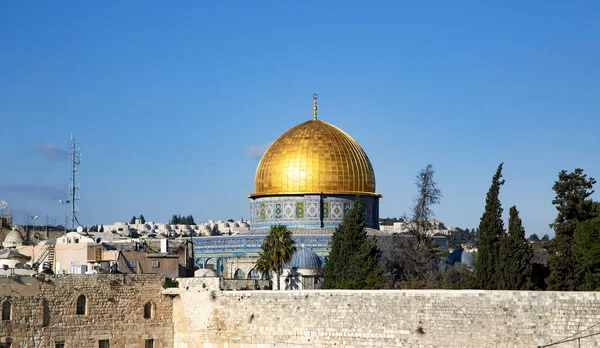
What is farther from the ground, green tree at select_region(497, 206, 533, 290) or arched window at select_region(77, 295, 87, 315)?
green tree at select_region(497, 206, 533, 290)

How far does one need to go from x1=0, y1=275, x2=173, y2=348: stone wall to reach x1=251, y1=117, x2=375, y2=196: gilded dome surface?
1496 cm

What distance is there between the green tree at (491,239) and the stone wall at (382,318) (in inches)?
127

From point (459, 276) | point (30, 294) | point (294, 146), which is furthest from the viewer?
point (294, 146)

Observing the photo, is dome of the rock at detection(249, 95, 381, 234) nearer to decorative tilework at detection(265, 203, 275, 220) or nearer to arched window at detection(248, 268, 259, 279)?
decorative tilework at detection(265, 203, 275, 220)

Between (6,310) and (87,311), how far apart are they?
6.59 ft

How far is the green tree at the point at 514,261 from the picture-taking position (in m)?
25.3

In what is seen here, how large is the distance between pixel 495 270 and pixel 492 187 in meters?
2.10

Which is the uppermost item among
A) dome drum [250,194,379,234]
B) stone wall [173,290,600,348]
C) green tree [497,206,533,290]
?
dome drum [250,194,379,234]

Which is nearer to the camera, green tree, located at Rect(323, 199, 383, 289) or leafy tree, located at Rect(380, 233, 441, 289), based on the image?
green tree, located at Rect(323, 199, 383, 289)

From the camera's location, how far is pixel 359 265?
2916cm

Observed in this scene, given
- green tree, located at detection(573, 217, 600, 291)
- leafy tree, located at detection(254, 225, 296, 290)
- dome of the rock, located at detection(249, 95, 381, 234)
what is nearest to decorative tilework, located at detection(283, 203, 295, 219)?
dome of the rock, located at detection(249, 95, 381, 234)

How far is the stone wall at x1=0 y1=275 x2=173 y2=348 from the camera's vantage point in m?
24.8

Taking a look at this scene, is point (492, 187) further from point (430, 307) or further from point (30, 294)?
point (30, 294)

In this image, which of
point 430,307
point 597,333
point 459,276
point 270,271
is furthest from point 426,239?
point 597,333
